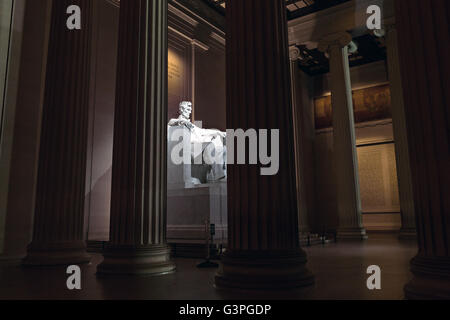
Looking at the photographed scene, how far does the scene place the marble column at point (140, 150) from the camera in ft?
17.3

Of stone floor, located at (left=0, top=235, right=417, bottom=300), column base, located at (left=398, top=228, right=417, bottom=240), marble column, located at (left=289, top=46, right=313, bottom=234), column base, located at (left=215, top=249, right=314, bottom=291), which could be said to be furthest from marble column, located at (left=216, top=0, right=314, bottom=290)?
marble column, located at (left=289, top=46, right=313, bottom=234)

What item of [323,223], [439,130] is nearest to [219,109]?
[323,223]

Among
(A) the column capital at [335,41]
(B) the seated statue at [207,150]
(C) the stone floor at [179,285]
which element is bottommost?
(C) the stone floor at [179,285]

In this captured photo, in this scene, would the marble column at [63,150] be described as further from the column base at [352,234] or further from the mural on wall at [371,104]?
the mural on wall at [371,104]

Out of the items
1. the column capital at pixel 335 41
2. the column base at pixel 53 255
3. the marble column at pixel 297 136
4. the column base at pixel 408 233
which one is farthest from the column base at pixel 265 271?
the column capital at pixel 335 41

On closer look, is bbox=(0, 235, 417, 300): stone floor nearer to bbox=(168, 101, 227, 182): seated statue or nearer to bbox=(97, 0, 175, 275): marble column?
bbox=(97, 0, 175, 275): marble column

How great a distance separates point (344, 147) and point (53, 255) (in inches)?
420

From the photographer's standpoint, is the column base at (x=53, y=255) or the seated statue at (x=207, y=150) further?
the seated statue at (x=207, y=150)

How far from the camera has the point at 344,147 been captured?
45.3ft

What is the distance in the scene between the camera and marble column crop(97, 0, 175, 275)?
17.3 feet

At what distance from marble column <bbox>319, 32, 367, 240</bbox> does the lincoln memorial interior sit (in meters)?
0.05

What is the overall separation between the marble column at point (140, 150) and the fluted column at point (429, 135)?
3411 millimetres
